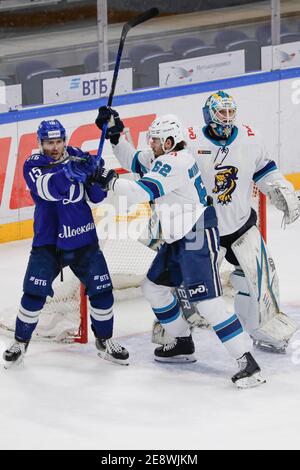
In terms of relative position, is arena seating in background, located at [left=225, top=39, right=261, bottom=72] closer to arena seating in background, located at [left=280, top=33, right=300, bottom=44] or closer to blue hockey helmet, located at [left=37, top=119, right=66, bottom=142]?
arena seating in background, located at [left=280, top=33, right=300, bottom=44]

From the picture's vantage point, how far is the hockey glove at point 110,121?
20.7 ft

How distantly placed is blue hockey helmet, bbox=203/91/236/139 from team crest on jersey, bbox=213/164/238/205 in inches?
5.3

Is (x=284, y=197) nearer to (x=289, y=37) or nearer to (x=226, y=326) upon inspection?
(x=226, y=326)

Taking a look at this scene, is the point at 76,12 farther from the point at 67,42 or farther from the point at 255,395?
the point at 255,395

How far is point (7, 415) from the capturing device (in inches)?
226

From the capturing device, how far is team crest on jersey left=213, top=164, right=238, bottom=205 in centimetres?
633

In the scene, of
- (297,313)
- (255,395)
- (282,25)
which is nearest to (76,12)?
(282,25)

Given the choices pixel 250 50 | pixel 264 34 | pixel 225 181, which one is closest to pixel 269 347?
pixel 225 181

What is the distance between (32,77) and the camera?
27.2 feet

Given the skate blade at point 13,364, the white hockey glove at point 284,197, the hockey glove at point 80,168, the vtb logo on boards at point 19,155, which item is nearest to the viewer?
the hockey glove at point 80,168

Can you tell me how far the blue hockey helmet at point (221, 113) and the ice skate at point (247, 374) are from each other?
96cm

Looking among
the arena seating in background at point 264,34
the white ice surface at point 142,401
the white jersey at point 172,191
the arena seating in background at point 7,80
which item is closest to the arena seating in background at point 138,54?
the arena seating in background at point 264,34

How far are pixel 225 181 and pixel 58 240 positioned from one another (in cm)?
74

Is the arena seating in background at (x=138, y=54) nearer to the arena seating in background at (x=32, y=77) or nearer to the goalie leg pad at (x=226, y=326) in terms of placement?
the arena seating in background at (x=32, y=77)
